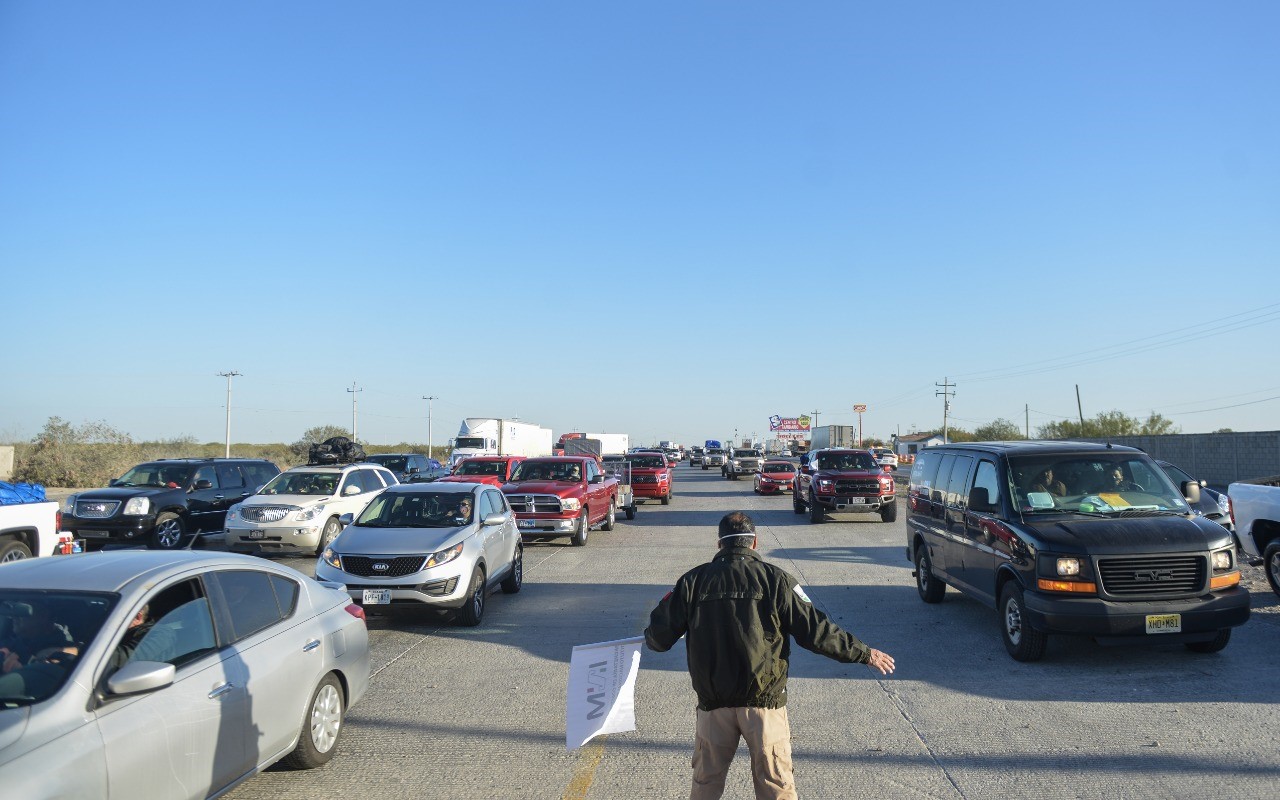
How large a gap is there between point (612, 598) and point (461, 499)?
Answer: 2425mm

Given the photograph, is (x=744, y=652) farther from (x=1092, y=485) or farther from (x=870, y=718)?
(x=1092, y=485)

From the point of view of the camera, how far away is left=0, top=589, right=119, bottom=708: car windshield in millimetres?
3978

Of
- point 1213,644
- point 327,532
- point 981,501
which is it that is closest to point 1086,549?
point 981,501

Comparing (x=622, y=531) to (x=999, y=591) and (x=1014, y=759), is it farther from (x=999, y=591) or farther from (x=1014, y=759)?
(x=1014, y=759)

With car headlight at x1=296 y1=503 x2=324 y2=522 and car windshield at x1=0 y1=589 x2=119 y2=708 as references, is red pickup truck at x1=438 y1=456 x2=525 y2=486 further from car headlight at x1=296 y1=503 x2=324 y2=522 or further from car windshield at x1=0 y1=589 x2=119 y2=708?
car windshield at x1=0 y1=589 x2=119 y2=708

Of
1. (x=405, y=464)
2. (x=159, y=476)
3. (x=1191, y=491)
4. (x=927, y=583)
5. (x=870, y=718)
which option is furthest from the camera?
(x=405, y=464)

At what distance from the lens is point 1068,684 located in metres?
7.72

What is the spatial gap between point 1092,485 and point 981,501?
3.68 ft

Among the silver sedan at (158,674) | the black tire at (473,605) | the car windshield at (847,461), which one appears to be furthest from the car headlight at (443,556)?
the car windshield at (847,461)

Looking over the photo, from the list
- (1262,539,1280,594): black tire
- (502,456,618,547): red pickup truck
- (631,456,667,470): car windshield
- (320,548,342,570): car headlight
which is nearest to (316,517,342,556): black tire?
(502,456,618,547): red pickup truck

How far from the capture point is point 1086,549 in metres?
8.09

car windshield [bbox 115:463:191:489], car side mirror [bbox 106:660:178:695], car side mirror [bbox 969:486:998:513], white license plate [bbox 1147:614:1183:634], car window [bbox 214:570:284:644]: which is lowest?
white license plate [bbox 1147:614:1183:634]

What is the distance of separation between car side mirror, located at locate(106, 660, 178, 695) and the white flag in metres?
1.79

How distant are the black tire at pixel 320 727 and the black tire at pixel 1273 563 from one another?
35.6ft
